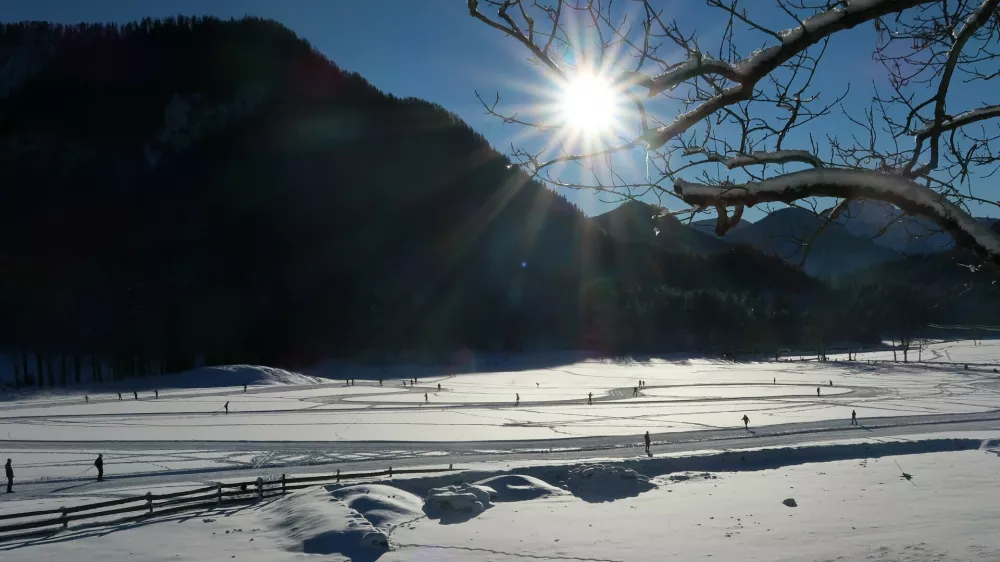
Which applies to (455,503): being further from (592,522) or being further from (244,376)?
(244,376)

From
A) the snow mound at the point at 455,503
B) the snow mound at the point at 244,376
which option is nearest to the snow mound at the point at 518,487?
the snow mound at the point at 455,503

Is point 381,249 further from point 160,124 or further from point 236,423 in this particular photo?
point 236,423

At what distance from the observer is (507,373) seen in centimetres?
6906

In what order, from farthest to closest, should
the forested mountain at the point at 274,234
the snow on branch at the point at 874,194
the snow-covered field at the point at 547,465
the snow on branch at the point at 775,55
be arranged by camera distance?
the forested mountain at the point at 274,234, the snow-covered field at the point at 547,465, the snow on branch at the point at 775,55, the snow on branch at the point at 874,194

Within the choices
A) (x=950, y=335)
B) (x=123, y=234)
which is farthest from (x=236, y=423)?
(x=950, y=335)

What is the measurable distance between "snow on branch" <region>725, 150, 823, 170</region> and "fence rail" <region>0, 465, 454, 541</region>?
53.1ft

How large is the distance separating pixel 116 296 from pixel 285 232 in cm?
5267

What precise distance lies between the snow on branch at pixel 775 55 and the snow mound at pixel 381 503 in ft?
43.0

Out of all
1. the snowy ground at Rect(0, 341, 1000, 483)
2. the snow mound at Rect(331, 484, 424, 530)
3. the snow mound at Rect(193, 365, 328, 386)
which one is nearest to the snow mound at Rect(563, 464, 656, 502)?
the snow mound at Rect(331, 484, 424, 530)

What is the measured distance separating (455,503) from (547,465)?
5.02m

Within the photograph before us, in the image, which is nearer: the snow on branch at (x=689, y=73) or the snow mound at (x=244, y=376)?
the snow on branch at (x=689, y=73)

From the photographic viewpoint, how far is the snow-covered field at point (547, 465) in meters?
13.7

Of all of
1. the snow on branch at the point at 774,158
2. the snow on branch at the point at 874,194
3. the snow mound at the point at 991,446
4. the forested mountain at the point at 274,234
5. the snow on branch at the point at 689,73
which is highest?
the forested mountain at the point at 274,234

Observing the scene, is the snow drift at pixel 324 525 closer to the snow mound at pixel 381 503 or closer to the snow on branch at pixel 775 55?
the snow mound at pixel 381 503
